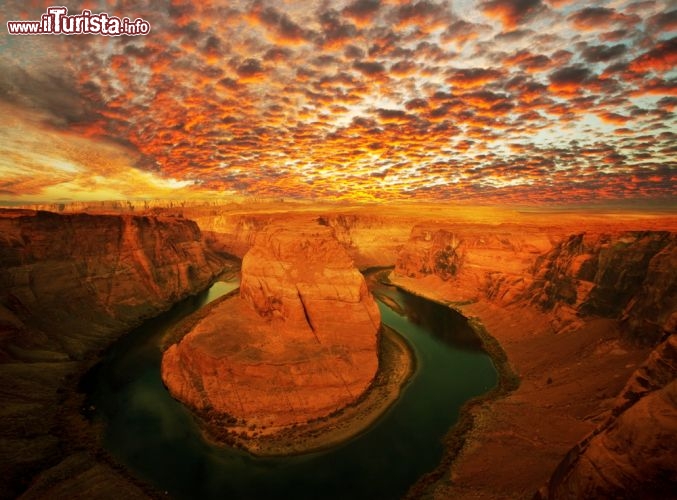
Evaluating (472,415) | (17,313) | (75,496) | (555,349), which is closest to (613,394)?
(472,415)

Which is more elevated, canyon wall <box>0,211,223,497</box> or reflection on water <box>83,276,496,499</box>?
canyon wall <box>0,211,223,497</box>

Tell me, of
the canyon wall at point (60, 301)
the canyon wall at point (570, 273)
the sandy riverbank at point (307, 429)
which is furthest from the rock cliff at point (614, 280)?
the canyon wall at point (60, 301)

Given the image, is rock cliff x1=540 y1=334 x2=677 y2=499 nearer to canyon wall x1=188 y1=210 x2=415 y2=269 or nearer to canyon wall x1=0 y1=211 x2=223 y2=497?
canyon wall x1=0 y1=211 x2=223 y2=497

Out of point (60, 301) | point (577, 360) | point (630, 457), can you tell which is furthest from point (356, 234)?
point (630, 457)

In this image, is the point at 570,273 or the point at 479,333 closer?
the point at 570,273

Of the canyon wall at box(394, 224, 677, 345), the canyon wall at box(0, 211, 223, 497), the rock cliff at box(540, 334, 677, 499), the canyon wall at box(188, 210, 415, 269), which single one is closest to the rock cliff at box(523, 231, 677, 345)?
the canyon wall at box(394, 224, 677, 345)

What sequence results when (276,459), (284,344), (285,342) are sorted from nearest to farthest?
(276,459), (284,344), (285,342)

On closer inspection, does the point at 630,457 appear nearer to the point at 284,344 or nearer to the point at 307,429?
the point at 307,429

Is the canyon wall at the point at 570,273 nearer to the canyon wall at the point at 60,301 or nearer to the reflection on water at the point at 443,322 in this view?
the reflection on water at the point at 443,322
